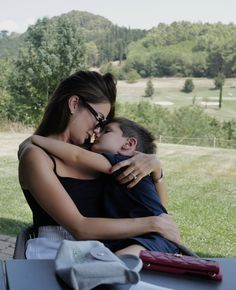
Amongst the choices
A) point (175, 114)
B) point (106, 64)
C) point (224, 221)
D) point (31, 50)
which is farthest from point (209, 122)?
point (224, 221)

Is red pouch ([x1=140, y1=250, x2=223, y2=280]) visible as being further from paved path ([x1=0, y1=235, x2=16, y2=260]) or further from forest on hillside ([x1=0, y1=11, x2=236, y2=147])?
forest on hillside ([x1=0, y1=11, x2=236, y2=147])

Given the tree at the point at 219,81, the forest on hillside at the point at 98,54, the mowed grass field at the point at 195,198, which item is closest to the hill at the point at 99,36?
the forest on hillside at the point at 98,54

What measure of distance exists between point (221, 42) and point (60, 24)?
7.09m

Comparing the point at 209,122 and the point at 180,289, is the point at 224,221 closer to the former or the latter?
the point at 180,289

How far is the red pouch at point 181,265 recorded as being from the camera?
3.78 ft

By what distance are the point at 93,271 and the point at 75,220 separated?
546mm

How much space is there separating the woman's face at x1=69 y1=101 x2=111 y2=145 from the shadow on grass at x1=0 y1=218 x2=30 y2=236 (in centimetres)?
266

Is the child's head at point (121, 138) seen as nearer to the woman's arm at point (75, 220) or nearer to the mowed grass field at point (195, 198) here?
the woman's arm at point (75, 220)

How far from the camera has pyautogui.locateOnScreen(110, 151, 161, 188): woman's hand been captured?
64.2 inches

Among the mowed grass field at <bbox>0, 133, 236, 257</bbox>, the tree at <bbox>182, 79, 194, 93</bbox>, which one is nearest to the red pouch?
the mowed grass field at <bbox>0, 133, 236, 257</bbox>

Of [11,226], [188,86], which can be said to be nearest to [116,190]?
[11,226]

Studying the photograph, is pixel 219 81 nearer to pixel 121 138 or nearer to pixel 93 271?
pixel 121 138

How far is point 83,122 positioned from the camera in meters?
1.81

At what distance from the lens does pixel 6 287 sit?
3.41 feet
